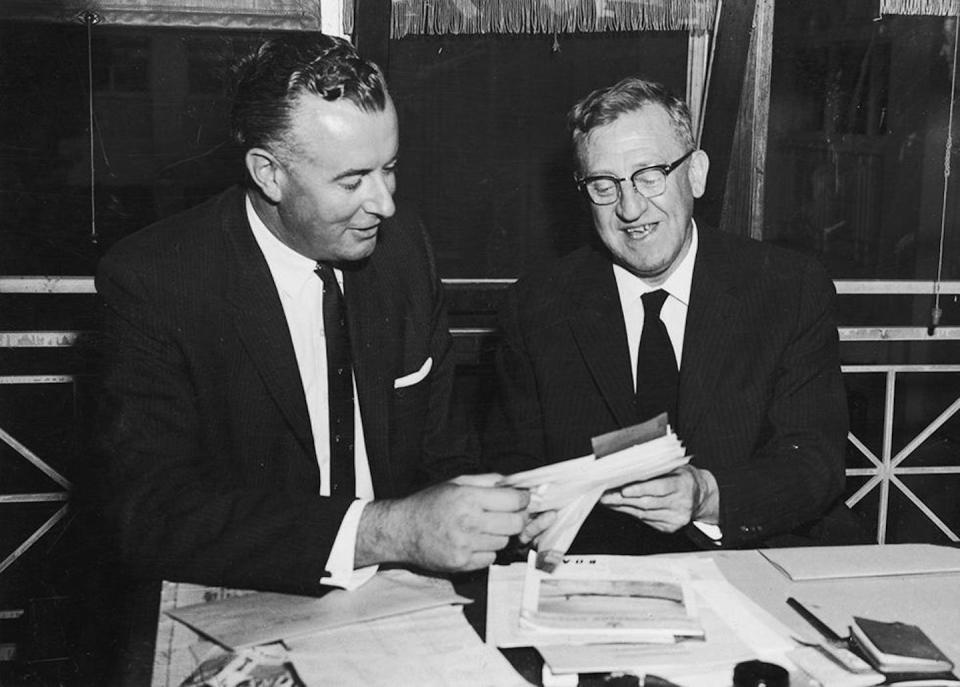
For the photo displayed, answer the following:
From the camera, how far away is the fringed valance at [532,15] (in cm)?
322

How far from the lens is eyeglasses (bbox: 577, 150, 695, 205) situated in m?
2.35

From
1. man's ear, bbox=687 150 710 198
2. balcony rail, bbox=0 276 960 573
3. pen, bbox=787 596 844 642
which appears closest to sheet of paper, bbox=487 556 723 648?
pen, bbox=787 596 844 642

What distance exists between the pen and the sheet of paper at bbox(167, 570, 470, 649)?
0.52 meters

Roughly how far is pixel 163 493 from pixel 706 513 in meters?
1.08

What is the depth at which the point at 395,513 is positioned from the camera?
164 cm

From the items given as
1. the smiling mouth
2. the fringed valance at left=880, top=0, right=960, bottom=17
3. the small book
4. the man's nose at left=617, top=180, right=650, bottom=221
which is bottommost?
the small book

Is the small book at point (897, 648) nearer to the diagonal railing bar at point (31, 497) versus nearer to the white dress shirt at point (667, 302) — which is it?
the white dress shirt at point (667, 302)

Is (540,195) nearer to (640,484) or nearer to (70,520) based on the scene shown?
(70,520)

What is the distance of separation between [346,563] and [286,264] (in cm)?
80

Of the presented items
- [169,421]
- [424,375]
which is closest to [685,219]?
[424,375]

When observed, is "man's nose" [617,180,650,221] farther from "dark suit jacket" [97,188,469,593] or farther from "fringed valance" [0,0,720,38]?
"fringed valance" [0,0,720,38]

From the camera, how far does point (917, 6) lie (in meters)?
3.41

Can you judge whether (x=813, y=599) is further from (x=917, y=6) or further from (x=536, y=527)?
(x=917, y=6)

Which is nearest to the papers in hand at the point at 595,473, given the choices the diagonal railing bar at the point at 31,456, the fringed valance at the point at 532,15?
the fringed valance at the point at 532,15
